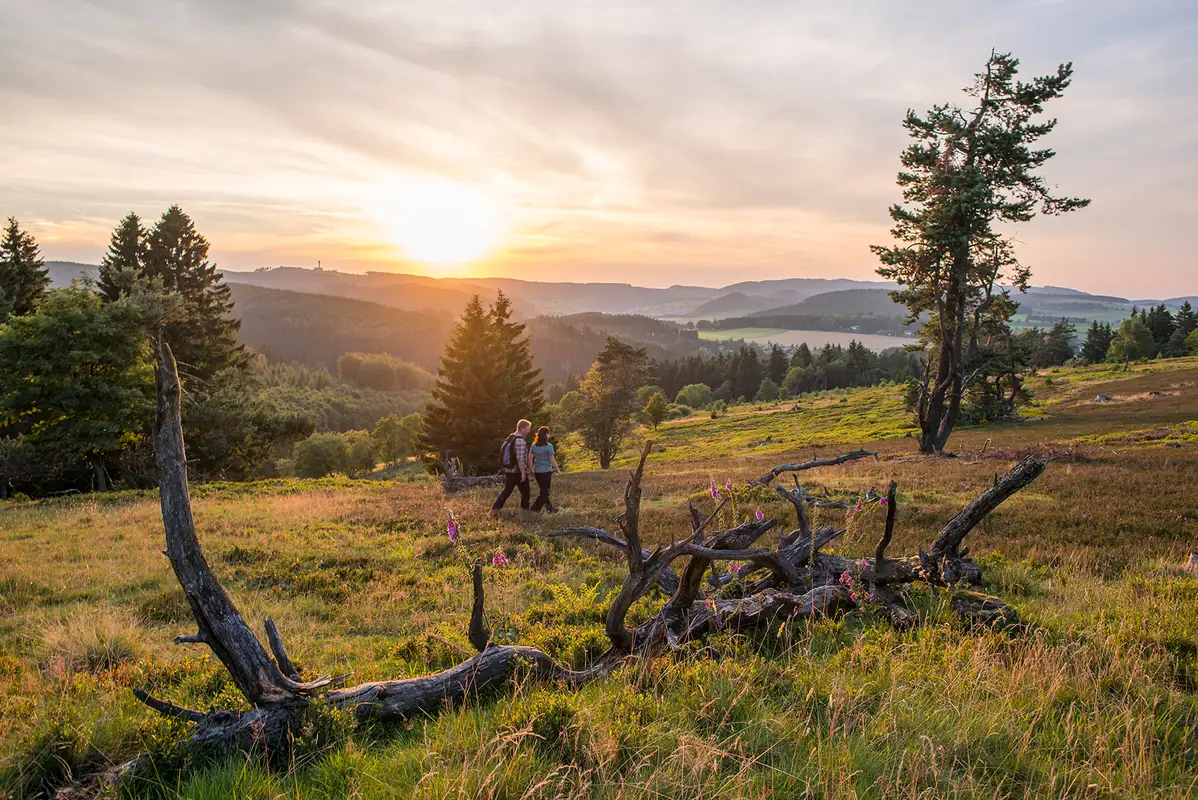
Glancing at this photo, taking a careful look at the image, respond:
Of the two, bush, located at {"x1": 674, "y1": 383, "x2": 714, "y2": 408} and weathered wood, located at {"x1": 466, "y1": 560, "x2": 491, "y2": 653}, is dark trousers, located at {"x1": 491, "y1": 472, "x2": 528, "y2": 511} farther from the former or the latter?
bush, located at {"x1": 674, "y1": 383, "x2": 714, "y2": 408}

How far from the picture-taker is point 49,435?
2481 centimetres

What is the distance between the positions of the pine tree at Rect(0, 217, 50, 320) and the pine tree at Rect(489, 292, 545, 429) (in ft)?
90.5

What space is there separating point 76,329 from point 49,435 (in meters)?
4.77

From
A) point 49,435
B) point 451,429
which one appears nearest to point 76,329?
point 49,435

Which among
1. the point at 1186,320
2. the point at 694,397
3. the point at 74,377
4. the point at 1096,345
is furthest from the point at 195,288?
the point at 1186,320

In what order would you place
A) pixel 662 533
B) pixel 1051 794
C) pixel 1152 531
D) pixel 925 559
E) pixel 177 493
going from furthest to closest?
pixel 662 533 < pixel 1152 531 < pixel 925 559 < pixel 177 493 < pixel 1051 794

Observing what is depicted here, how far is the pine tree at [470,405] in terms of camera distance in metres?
37.2

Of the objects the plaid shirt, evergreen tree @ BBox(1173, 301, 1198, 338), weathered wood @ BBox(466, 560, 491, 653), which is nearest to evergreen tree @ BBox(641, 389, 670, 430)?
the plaid shirt

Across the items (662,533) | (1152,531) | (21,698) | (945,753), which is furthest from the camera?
(662,533)

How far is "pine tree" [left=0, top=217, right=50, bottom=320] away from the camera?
35.1 metres

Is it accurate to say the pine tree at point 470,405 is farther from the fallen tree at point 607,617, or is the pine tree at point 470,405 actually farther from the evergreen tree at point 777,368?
the evergreen tree at point 777,368

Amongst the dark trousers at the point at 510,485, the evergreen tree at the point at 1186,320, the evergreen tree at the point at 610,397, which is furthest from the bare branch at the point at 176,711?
the evergreen tree at the point at 1186,320

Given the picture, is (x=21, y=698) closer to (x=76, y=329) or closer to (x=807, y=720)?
(x=807, y=720)

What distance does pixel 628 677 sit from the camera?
4.27m
